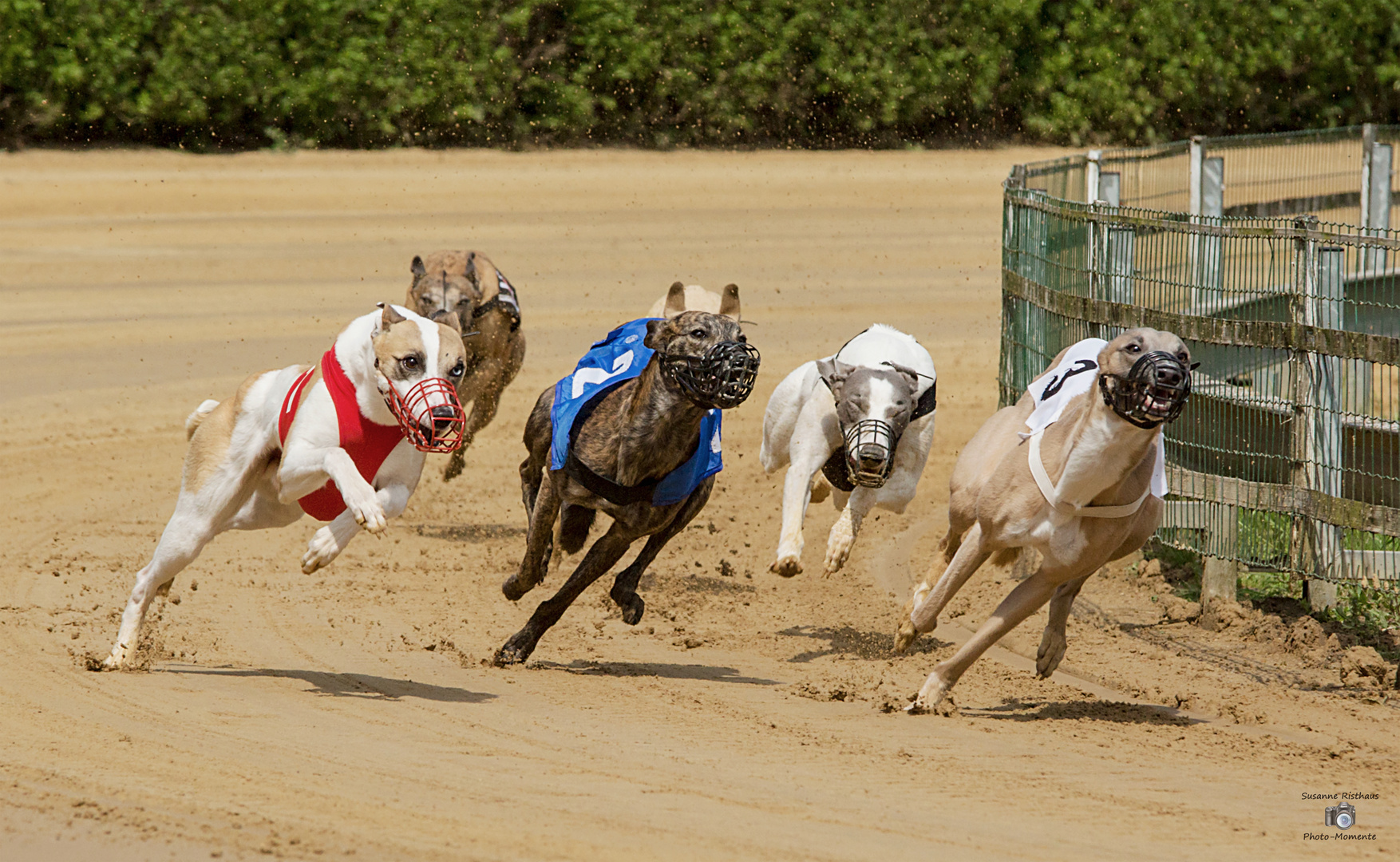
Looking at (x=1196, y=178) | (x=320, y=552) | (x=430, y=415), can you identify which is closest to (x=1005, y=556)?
(x=430, y=415)

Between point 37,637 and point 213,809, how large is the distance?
2.53m

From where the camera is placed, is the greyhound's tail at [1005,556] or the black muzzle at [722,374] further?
the greyhound's tail at [1005,556]

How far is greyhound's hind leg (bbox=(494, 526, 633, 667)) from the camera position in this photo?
595 centimetres

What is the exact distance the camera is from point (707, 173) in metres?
18.5

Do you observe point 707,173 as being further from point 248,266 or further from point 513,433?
point 513,433

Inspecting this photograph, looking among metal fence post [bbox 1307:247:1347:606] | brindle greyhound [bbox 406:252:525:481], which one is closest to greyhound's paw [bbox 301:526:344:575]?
brindle greyhound [bbox 406:252:525:481]

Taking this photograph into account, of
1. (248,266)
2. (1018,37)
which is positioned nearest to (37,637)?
(248,266)

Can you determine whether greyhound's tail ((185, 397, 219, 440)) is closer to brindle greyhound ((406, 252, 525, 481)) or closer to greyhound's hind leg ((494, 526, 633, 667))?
greyhound's hind leg ((494, 526, 633, 667))

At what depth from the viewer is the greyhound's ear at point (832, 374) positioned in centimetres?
604

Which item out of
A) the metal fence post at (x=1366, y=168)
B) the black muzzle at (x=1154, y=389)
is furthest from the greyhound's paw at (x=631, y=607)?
the metal fence post at (x=1366, y=168)

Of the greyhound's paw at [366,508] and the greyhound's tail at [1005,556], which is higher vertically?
the greyhound's paw at [366,508]

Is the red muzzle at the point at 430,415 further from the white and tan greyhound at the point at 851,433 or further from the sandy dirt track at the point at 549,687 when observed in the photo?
the white and tan greyhound at the point at 851,433

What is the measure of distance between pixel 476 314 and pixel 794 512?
2631 mm

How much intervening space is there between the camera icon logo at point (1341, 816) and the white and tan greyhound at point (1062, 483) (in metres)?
1.14
